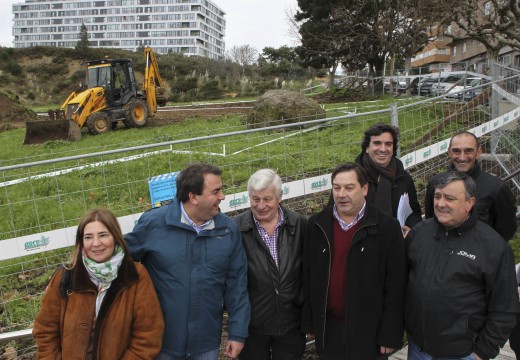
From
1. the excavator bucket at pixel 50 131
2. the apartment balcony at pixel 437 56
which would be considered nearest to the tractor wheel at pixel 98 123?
the excavator bucket at pixel 50 131

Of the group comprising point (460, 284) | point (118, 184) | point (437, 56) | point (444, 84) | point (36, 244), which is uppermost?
point (437, 56)

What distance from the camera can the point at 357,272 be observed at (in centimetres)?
246

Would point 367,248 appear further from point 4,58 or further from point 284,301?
point 4,58

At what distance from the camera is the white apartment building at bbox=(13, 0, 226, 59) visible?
108 metres

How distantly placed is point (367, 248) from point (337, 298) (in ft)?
1.16

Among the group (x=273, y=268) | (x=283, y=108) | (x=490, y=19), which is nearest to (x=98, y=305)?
(x=273, y=268)

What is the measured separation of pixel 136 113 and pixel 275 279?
47.6 feet

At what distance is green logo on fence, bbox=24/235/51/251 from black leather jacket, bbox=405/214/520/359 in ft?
9.33

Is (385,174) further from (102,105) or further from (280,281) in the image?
(102,105)

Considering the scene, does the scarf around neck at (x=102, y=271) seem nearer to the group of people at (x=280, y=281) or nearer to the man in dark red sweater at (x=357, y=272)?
the group of people at (x=280, y=281)

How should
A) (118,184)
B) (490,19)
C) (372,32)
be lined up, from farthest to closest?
1. (372,32)
2. (490,19)
3. (118,184)

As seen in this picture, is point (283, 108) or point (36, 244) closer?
point (36, 244)

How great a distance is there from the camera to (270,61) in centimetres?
5188

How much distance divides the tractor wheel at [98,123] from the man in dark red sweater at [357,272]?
13.5m
